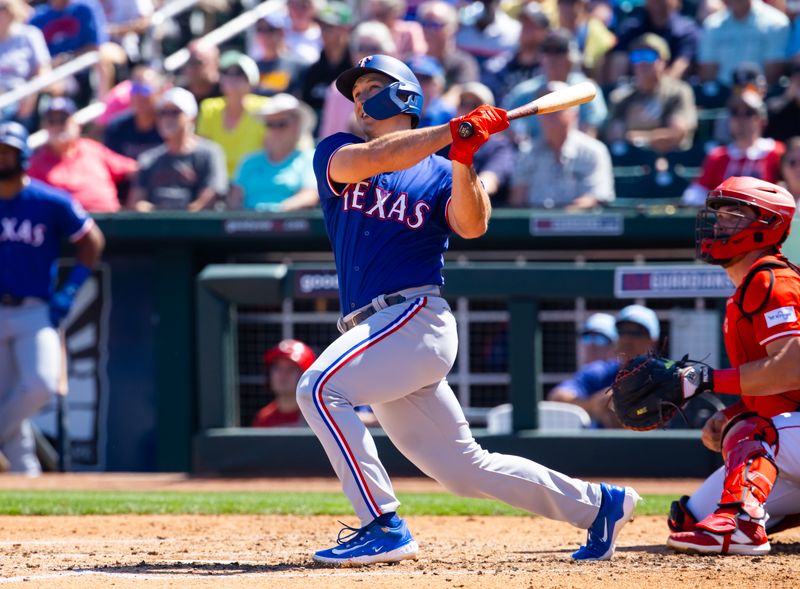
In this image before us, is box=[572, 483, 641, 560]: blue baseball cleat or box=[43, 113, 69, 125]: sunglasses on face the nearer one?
box=[572, 483, 641, 560]: blue baseball cleat

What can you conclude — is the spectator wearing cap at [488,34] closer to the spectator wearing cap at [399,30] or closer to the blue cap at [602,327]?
the spectator wearing cap at [399,30]

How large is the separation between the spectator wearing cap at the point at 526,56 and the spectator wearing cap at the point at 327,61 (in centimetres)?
117

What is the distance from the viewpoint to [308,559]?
179 inches

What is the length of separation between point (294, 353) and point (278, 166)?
1635 millimetres

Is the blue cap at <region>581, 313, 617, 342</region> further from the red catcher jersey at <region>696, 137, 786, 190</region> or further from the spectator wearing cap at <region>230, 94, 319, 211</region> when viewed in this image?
the spectator wearing cap at <region>230, 94, 319, 211</region>

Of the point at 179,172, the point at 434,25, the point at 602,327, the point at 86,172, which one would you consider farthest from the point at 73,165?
the point at 602,327

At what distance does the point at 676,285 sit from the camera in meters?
7.46

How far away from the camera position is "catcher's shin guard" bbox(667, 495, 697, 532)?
4828mm

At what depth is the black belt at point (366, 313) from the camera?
431 cm

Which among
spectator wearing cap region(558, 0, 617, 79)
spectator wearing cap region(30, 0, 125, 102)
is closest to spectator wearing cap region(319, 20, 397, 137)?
spectator wearing cap region(558, 0, 617, 79)

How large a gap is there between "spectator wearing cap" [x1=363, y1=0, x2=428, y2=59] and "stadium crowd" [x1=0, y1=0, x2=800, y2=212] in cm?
Result: 2

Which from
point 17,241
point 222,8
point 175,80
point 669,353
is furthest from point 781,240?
point 222,8

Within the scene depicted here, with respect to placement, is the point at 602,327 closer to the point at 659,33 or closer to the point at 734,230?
the point at 734,230

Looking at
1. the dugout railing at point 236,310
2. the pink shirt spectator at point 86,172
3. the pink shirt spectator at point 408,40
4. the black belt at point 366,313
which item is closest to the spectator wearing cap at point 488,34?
the pink shirt spectator at point 408,40
